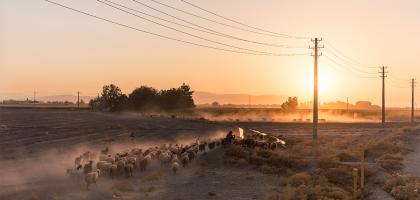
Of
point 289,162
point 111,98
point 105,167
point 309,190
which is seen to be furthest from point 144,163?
point 111,98

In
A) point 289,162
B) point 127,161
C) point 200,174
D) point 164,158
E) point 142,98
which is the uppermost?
point 142,98

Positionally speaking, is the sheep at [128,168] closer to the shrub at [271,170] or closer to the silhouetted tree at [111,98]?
the shrub at [271,170]

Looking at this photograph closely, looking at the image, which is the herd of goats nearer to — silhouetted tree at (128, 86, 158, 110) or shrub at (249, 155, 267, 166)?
shrub at (249, 155, 267, 166)

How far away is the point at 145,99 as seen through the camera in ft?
458

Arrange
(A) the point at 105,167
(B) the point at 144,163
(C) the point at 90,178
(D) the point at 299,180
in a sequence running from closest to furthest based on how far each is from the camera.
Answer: (C) the point at 90,178, (A) the point at 105,167, (D) the point at 299,180, (B) the point at 144,163

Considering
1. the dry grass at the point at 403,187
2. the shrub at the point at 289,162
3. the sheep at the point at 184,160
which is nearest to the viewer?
the dry grass at the point at 403,187

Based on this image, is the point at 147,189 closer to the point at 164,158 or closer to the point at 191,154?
the point at 164,158

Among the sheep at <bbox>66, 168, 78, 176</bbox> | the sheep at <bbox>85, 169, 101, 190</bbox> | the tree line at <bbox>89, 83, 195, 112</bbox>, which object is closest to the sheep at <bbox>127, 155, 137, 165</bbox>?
the sheep at <bbox>66, 168, 78, 176</bbox>

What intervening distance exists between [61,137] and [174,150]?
648 inches

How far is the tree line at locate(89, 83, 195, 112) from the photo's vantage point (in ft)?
432

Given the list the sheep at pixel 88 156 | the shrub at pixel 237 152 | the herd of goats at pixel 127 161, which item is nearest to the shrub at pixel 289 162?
the shrub at pixel 237 152

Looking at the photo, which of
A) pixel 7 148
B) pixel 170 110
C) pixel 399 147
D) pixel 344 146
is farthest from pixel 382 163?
pixel 170 110

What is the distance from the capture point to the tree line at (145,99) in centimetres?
13162

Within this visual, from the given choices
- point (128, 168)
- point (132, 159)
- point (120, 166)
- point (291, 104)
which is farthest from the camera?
point (291, 104)
